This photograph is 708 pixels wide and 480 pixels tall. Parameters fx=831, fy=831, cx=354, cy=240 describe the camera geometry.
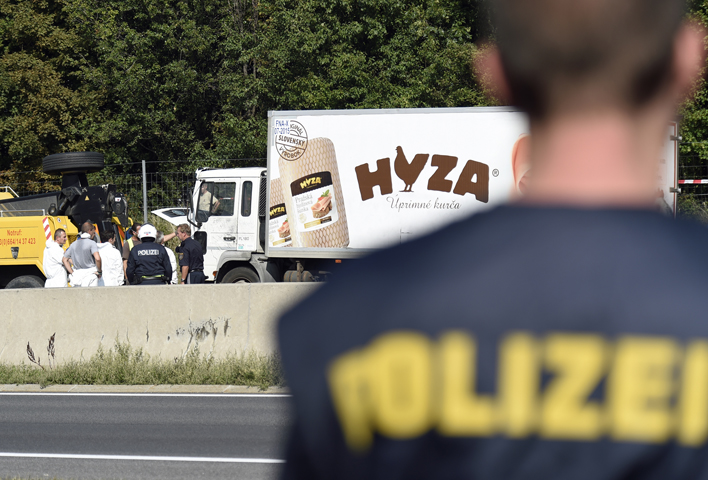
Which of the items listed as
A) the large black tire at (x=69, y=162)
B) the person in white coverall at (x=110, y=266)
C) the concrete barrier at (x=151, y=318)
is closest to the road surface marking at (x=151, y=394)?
the concrete barrier at (x=151, y=318)

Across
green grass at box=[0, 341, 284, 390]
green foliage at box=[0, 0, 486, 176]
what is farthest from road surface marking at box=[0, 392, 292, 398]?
green foliage at box=[0, 0, 486, 176]

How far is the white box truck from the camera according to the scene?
50.4 feet

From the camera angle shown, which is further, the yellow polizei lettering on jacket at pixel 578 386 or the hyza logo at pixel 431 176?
the hyza logo at pixel 431 176

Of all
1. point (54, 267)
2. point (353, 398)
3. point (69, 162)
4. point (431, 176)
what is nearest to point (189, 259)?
point (54, 267)

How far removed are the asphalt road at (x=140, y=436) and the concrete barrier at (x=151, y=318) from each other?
100 centimetres

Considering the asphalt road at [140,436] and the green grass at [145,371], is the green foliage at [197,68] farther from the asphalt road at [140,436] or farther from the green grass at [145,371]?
the asphalt road at [140,436]

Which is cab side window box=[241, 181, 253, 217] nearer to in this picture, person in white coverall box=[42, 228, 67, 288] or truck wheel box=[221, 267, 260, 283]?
truck wheel box=[221, 267, 260, 283]

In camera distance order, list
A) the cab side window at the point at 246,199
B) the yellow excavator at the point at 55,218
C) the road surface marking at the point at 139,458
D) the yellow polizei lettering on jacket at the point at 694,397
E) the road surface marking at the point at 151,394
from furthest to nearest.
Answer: the cab side window at the point at 246,199
the yellow excavator at the point at 55,218
the road surface marking at the point at 151,394
the road surface marking at the point at 139,458
the yellow polizei lettering on jacket at the point at 694,397

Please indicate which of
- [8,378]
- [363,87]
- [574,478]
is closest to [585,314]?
[574,478]

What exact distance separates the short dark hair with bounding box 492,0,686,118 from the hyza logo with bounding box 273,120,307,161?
615 inches

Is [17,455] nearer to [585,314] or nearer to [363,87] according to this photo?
[585,314]

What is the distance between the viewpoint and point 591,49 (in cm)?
92

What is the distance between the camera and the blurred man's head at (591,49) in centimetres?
91

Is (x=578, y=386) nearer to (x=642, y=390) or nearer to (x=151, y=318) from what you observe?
(x=642, y=390)
